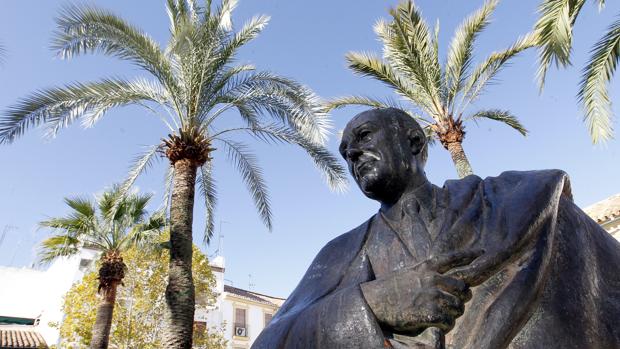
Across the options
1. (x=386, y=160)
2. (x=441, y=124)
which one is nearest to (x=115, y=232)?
(x=441, y=124)

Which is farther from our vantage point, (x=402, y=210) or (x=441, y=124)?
(x=441, y=124)

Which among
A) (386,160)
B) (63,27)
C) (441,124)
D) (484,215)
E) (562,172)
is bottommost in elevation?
(484,215)

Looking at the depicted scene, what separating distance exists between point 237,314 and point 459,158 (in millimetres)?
26407

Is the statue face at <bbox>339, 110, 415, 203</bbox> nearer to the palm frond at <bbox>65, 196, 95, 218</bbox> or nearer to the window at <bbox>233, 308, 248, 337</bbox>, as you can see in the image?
the palm frond at <bbox>65, 196, 95, 218</bbox>

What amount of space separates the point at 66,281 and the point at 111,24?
2296cm

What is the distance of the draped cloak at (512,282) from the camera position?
1.22m

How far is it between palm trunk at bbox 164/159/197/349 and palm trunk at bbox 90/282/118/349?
243 inches

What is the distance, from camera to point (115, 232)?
46.9 feet

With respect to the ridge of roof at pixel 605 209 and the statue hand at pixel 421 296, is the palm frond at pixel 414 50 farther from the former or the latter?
the statue hand at pixel 421 296

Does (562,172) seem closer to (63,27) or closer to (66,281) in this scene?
(63,27)

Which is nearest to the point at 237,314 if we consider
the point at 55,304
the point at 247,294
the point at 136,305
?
the point at 247,294

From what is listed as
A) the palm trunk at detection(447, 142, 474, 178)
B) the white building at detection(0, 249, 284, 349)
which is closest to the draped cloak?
the palm trunk at detection(447, 142, 474, 178)

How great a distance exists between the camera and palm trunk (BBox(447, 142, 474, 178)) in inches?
358

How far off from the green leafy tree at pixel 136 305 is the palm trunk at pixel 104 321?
5.32 feet
